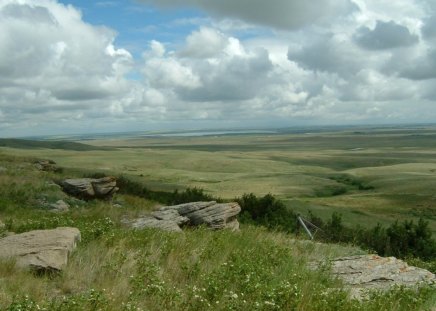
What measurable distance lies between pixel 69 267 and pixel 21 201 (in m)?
15.5

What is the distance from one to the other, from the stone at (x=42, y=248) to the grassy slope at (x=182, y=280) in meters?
0.21

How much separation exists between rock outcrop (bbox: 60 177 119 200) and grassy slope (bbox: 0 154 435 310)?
14.6 meters

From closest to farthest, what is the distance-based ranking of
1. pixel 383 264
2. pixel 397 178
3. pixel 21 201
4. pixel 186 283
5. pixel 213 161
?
pixel 186 283
pixel 383 264
pixel 21 201
pixel 397 178
pixel 213 161

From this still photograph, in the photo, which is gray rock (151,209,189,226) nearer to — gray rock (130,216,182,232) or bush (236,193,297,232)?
gray rock (130,216,182,232)

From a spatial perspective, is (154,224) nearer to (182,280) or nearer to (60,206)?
(60,206)

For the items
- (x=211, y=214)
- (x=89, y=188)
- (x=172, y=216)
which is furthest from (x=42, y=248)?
(x=89, y=188)

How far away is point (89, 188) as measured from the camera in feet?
84.8

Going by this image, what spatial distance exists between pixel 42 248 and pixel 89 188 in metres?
17.6

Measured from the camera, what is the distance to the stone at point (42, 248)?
7.80m

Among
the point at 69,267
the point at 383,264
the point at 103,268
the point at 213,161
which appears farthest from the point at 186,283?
the point at 213,161

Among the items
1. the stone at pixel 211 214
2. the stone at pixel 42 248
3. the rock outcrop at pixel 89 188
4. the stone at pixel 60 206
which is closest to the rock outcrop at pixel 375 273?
the stone at pixel 42 248

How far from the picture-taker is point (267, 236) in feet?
42.2

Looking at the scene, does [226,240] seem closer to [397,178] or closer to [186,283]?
[186,283]

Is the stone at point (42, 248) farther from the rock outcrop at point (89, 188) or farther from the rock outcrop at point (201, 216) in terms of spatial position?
the rock outcrop at point (89, 188)
